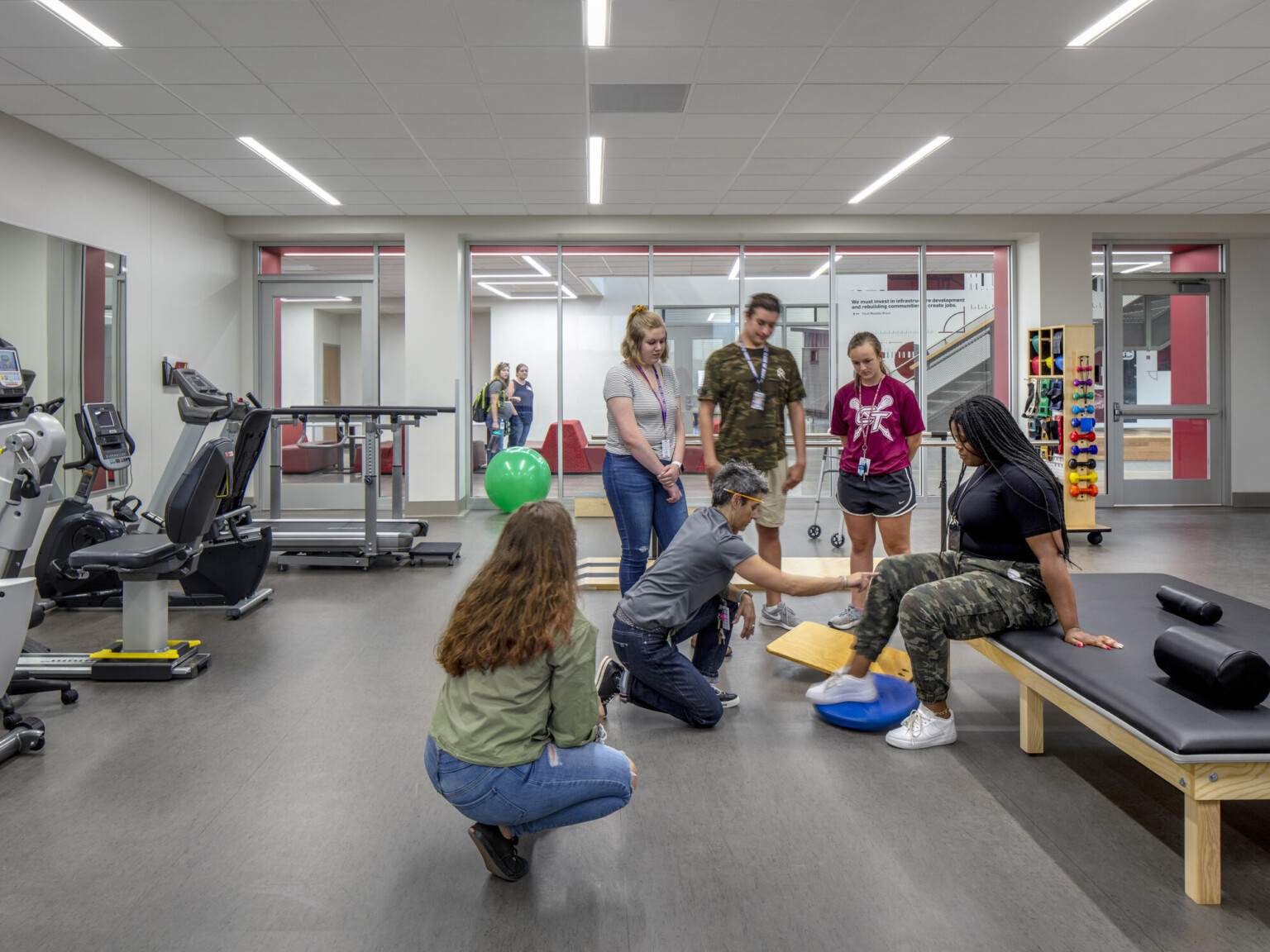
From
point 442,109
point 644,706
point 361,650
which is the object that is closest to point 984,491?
point 644,706

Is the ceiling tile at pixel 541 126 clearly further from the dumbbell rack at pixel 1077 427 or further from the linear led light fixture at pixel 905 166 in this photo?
the dumbbell rack at pixel 1077 427

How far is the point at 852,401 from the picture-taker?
365 cm

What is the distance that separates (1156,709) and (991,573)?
0.75 metres

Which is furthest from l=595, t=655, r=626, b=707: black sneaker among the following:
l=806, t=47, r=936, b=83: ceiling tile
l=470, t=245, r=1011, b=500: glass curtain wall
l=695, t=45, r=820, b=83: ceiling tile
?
l=470, t=245, r=1011, b=500: glass curtain wall

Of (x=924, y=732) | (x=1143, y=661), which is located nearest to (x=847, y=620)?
(x=924, y=732)

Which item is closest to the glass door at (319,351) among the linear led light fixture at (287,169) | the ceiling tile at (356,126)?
the linear led light fixture at (287,169)

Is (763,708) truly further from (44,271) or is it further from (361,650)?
(44,271)

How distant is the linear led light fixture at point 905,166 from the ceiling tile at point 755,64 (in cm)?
167

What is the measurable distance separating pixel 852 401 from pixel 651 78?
236 cm

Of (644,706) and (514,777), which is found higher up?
(514,777)

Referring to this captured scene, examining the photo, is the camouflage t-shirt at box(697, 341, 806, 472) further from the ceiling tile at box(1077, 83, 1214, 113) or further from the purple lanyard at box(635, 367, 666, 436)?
the ceiling tile at box(1077, 83, 1214, 113)

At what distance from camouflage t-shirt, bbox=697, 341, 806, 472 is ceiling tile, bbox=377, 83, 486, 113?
254 centimetres

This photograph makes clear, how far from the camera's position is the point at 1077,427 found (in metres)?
6.63

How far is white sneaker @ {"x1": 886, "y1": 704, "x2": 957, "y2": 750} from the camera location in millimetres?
2523
